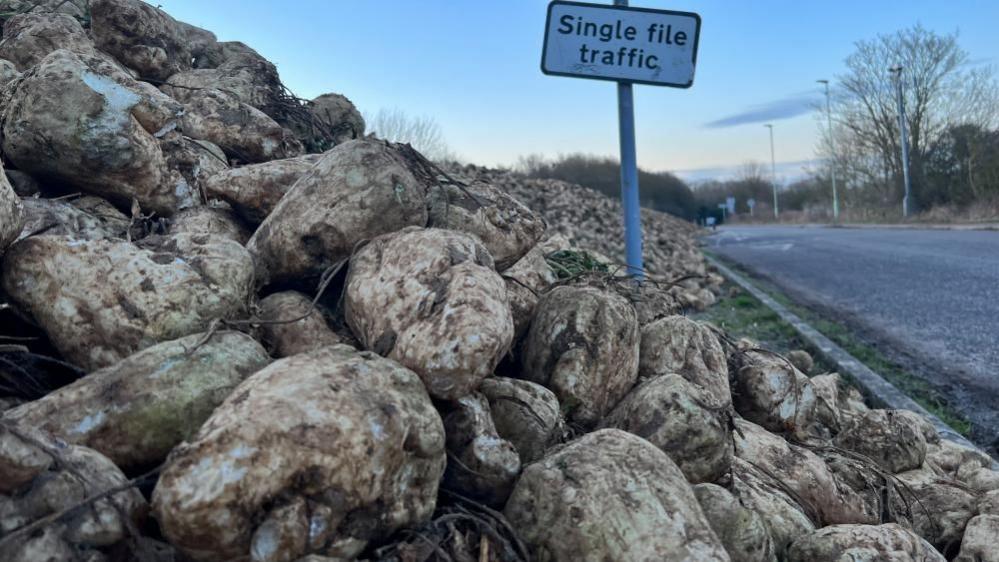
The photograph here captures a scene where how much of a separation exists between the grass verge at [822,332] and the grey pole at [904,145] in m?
24.4

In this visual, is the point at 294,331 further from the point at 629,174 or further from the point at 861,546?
the point at 629,174

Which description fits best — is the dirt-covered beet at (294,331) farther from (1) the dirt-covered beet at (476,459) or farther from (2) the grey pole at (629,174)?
(2) the grey pole at (629,174)

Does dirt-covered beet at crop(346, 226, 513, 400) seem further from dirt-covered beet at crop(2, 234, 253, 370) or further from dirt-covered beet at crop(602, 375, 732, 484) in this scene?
dirt-covered beet at crop(602, 375, 732, 484)

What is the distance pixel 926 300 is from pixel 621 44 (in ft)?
17.1

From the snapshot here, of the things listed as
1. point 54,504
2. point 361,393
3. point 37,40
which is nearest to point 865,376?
point 361,393

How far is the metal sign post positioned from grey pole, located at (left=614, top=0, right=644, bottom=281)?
0.63ft

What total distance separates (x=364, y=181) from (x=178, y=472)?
1.28 meters

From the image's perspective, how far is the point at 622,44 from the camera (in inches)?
165

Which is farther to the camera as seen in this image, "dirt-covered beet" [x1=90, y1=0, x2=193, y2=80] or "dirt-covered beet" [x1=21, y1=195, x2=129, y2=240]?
"dirt-covered beet" [x1=90, y1=0, x2=193, y2=80]

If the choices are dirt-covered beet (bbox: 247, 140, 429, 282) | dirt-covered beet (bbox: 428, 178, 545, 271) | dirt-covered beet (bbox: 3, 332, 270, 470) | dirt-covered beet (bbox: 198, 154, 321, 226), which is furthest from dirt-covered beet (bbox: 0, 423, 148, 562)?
dirt-covered beet (bbox: 198, 154, 321, 226)

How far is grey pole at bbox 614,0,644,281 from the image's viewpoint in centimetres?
444

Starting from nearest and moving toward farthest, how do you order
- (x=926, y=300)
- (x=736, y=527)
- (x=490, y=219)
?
(x=736, y=527)
(x=490, y=219)
(x=926, y=300)

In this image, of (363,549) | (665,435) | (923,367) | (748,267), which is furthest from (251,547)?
(748,267)

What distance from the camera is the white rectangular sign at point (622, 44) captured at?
4.15 meters
